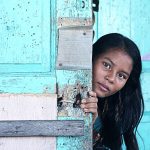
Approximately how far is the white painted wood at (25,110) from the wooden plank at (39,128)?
0.10 ft

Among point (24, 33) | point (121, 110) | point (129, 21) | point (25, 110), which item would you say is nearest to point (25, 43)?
point (24, 33)

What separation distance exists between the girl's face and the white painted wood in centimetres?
33

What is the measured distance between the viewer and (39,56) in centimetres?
177

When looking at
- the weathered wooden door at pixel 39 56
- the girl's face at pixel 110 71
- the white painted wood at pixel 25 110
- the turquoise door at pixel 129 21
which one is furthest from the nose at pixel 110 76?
the turquoise door at pixel 129 21

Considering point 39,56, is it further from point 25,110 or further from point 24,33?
point 25,110

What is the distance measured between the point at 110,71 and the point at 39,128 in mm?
495

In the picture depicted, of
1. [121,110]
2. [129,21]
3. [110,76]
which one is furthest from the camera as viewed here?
[129,21]

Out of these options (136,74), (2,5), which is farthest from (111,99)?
(2,5)

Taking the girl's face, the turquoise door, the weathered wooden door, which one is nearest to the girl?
the girl's face

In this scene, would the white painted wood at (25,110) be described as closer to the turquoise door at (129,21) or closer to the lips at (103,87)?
the lips at (103,87)

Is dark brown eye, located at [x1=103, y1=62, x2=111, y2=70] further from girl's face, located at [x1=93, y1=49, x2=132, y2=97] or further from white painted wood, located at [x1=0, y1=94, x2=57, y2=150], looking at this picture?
white painted wood, located at [x1=0, y1=94, x2=57, y2=150]

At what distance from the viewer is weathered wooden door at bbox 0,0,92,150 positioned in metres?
1.75

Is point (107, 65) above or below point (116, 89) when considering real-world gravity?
above

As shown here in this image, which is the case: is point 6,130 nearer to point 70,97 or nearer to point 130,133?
point 70,97
